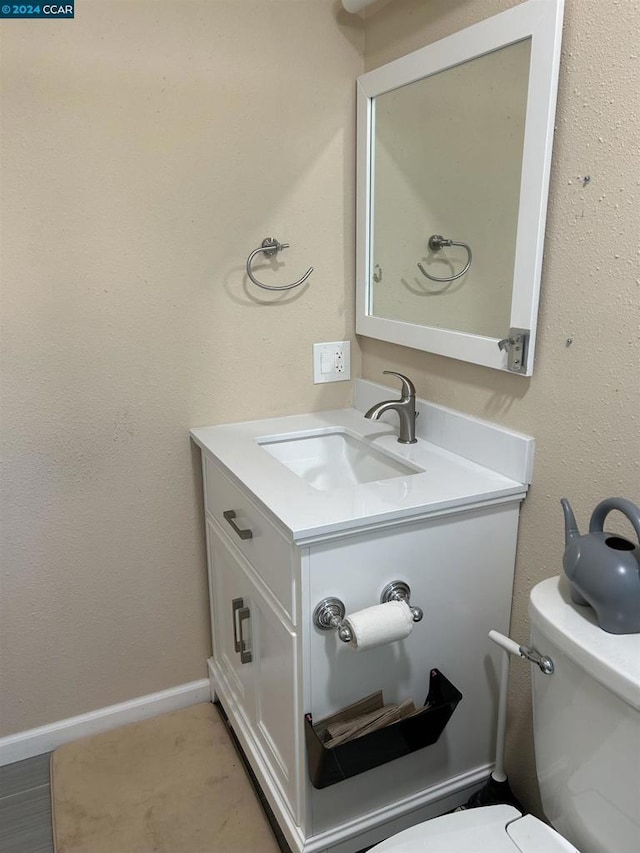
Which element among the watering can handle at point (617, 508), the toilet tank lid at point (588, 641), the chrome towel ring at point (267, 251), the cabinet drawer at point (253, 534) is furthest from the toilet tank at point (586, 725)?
the chrome towel ring at point (267, 251)

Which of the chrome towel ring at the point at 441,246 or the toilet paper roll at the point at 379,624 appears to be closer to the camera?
the toilet paper roll at the point at 379,624

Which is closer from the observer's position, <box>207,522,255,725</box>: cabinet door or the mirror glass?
the mirror glass

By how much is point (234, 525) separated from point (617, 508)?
2.72 ft

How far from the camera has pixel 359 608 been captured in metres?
1.21

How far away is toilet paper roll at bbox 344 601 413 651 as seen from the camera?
1.10m

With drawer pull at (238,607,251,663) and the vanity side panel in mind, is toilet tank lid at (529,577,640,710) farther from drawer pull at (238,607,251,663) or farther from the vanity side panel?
drawer pull at (238,607,251,663)

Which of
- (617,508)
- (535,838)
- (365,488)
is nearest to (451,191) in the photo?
(365,488)

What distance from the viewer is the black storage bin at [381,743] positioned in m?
1.17

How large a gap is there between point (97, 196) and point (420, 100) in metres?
0.80

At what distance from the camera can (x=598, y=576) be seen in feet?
3.00

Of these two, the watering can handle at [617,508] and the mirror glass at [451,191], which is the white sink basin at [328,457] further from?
the watering can handle at [617,508]

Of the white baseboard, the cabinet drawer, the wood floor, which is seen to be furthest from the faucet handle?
the wood floor

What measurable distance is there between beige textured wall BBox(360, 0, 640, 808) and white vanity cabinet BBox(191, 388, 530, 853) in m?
0.08

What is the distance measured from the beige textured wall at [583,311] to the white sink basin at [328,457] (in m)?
0.35
